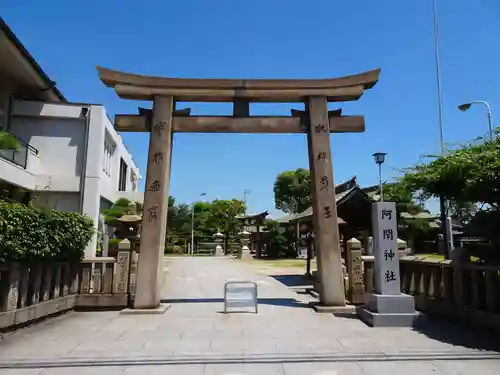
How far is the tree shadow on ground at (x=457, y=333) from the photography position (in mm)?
5926

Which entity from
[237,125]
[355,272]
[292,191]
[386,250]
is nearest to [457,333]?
[386,250]

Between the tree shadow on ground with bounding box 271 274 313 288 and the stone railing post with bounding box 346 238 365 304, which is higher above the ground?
the stone railing post with bounding box 346 238 365 304

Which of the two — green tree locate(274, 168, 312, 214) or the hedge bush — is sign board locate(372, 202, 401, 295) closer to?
the hedge bush

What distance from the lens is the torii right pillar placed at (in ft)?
29.6

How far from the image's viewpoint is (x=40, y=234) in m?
7.18

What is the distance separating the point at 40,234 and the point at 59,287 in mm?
1766

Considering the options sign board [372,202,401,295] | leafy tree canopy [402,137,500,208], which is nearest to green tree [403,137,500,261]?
leafy tree canopy [402,137,500,208]

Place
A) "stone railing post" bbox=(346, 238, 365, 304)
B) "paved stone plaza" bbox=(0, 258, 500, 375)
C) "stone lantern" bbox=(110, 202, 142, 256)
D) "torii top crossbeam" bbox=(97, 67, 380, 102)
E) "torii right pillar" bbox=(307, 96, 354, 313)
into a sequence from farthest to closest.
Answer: "stone lantern" bbox=(110, 202, 142, 256) < "stone railing post" bbox=(346, 238, 365, 304) < "torii top crossbeam" bbox=(97, 67, 380, 102) < "torii right pillar" bbox=(307, 96, 354, 313) < "paved stone plaza" bbox=(0, 258, 500, 375)

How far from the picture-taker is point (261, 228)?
37562 mm

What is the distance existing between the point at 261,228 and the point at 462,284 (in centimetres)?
3035

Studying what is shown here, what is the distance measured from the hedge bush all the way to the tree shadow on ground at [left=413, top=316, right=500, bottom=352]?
23.4 ft

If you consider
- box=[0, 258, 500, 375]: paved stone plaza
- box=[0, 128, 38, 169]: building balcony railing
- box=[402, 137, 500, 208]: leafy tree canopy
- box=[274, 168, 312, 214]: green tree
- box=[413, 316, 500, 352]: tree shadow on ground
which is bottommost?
box=[0, 258, 500, 375]: paved stone plaza

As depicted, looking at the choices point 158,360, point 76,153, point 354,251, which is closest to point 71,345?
point 158,360

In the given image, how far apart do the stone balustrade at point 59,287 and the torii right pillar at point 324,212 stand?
4.61 metres
